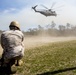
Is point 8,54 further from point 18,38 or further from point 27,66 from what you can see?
point 27,66

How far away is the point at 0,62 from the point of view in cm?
1290

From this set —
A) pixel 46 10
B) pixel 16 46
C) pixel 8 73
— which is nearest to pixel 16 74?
pixel 8 73

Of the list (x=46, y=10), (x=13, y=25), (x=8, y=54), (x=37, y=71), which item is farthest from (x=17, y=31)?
(x=46, y=10)

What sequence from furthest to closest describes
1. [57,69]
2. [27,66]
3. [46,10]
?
[46,10] < [27,66] < [57,69]

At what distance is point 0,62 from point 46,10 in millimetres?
64209

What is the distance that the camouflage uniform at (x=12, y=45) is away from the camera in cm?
1148

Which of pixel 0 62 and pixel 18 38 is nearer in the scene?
pixel 18 38

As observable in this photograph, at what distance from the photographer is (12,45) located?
38.2 feet

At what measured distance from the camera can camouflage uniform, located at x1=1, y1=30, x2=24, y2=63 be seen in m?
11.5

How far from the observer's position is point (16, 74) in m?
11.8

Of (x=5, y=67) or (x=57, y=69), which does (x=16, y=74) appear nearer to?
(x=5, y=67)

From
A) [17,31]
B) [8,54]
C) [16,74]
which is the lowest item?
[16,74]

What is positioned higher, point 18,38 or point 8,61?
point 18,38

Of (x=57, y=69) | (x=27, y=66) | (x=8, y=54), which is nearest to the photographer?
(x=8, y=54)
